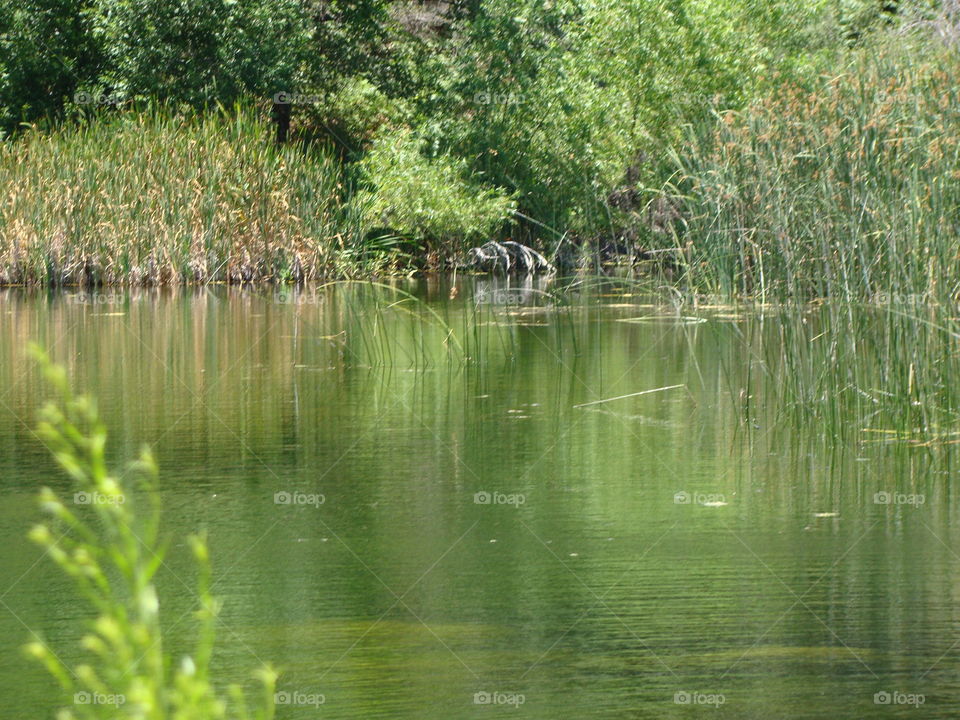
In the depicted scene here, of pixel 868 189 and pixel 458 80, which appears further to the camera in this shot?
pixel 458 80

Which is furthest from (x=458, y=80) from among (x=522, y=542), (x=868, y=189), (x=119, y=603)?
(x=119, y=603)

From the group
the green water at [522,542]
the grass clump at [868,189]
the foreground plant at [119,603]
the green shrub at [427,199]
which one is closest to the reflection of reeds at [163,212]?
the green shrub at [427,199]

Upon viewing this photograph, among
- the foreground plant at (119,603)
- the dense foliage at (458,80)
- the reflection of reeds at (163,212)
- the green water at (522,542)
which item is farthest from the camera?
the dense foliage at (458,80)

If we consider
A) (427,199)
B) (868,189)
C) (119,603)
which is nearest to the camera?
(119,603)

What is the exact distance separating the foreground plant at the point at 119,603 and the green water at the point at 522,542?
0.11 m

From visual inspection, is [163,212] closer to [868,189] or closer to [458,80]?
[458,80]

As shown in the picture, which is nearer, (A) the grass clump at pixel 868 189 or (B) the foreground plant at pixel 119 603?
(B) the foreground plant at pixel 119 603

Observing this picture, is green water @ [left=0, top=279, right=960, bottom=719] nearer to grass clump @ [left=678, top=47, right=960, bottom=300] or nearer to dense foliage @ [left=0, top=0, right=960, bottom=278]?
grass clump @ [left=678, top=47, right=960, bottom=300]

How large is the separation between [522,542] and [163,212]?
1210 cm

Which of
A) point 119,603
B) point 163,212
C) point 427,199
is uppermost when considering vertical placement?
point 427,199

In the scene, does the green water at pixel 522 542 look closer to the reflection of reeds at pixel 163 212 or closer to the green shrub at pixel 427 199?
the reflection of reeds at pixel 163 212

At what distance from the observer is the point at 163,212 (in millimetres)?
16016

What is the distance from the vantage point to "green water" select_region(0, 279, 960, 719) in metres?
3.43

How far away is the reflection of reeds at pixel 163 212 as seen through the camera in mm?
16062
